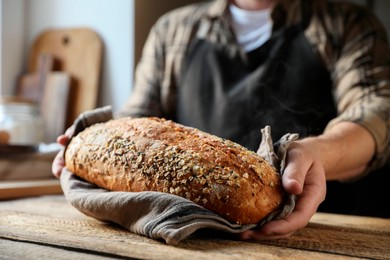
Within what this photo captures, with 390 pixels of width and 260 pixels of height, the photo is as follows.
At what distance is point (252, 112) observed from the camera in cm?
141

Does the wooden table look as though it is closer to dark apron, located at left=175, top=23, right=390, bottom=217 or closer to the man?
the man

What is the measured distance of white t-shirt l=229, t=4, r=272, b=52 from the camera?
1.52m

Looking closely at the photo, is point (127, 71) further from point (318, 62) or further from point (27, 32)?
point (318, 62)

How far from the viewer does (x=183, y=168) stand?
78 centimetres

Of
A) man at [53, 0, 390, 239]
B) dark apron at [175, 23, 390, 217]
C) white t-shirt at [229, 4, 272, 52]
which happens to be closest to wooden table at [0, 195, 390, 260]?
man at [53, 0, 390, 239]

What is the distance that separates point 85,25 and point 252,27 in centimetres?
75

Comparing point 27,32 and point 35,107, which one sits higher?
point 27,32

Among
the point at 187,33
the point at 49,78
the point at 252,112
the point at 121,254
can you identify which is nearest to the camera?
the point at 121,254

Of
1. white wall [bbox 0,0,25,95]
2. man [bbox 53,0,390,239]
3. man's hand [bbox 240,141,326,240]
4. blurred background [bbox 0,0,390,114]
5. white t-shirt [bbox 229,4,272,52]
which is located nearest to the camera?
man's hand [bbox 240,141,326,240]

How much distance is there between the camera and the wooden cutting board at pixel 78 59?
75.7 inches

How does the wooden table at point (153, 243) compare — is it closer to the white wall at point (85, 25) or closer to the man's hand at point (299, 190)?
the man's hand at point (299, 190)

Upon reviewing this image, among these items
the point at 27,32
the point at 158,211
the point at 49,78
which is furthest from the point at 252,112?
the point at 27,32

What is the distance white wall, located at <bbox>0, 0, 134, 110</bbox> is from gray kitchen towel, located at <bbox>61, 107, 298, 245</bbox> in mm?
1030

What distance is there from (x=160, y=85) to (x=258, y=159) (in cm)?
88
